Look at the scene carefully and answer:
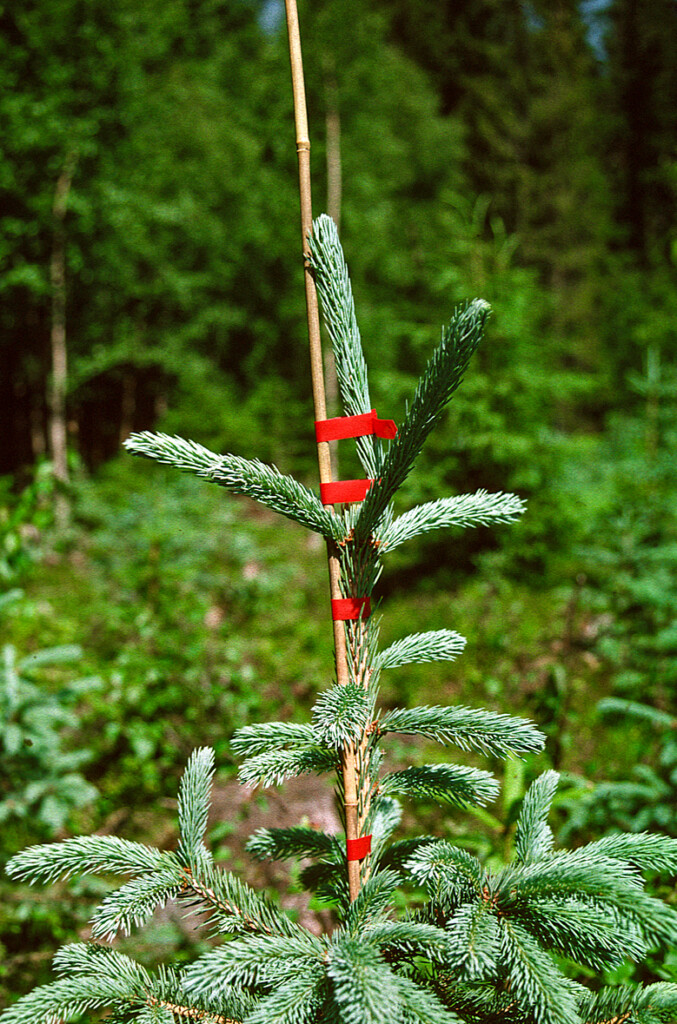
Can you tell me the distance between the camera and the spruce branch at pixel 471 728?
2.68 ft

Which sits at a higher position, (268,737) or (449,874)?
(268,737)

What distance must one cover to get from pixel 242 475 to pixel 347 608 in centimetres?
25

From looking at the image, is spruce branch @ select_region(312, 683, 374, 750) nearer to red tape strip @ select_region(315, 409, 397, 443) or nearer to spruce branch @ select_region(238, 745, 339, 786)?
spruce branch @ select_region(238, 745, 339, 786)

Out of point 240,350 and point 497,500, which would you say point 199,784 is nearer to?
point 497,500

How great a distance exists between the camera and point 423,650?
37.8 inches

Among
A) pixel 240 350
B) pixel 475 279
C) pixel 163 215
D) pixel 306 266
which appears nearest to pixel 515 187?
pixel 240 350

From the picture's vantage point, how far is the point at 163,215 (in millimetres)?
8531

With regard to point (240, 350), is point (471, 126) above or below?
above

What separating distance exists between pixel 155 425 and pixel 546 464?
7.06 meters

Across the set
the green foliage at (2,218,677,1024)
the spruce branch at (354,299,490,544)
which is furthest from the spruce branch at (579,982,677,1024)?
the spruce branch at (354,299,490,544)

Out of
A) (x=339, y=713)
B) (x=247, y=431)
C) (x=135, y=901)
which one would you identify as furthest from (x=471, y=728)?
(x=247, y=431)

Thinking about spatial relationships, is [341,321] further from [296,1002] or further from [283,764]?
[296,1002]

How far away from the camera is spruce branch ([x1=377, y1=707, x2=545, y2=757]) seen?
2.68 feet

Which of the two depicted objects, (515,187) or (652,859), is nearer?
(652,859)
